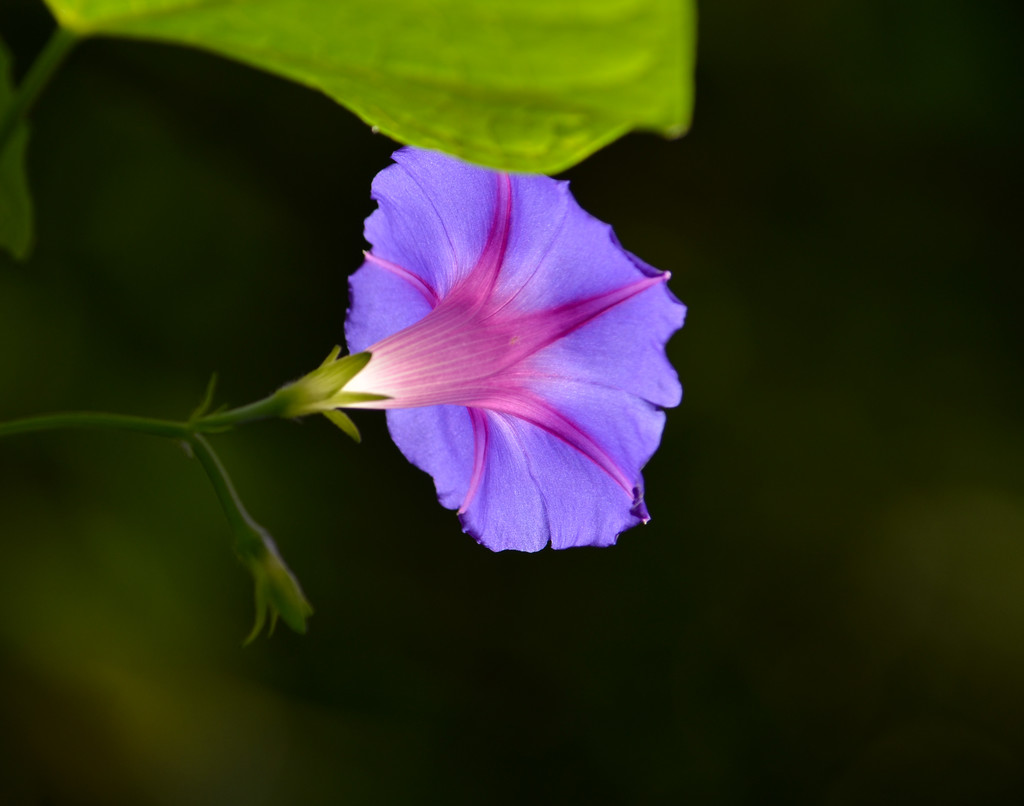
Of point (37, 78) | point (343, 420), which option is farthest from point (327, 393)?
point (37, 78)

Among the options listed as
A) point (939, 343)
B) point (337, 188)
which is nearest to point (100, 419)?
point (337, 188)

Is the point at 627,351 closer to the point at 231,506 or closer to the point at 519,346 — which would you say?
the point at 519,346

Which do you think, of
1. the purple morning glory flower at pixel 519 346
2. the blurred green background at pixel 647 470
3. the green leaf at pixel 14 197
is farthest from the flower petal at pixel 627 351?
the blurred green background at pixel 647 470

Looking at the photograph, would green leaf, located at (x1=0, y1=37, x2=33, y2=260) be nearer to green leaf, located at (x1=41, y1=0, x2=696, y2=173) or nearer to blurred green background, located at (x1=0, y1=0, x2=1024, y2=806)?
green leaf, located at (x1=41, y1=0, x2=696, y2=173)

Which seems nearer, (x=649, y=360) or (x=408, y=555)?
(x=649, y=360)

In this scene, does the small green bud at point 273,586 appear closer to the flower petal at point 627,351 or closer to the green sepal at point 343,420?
the green sepal at point 343,420

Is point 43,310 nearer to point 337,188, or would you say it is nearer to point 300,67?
point 337,188
